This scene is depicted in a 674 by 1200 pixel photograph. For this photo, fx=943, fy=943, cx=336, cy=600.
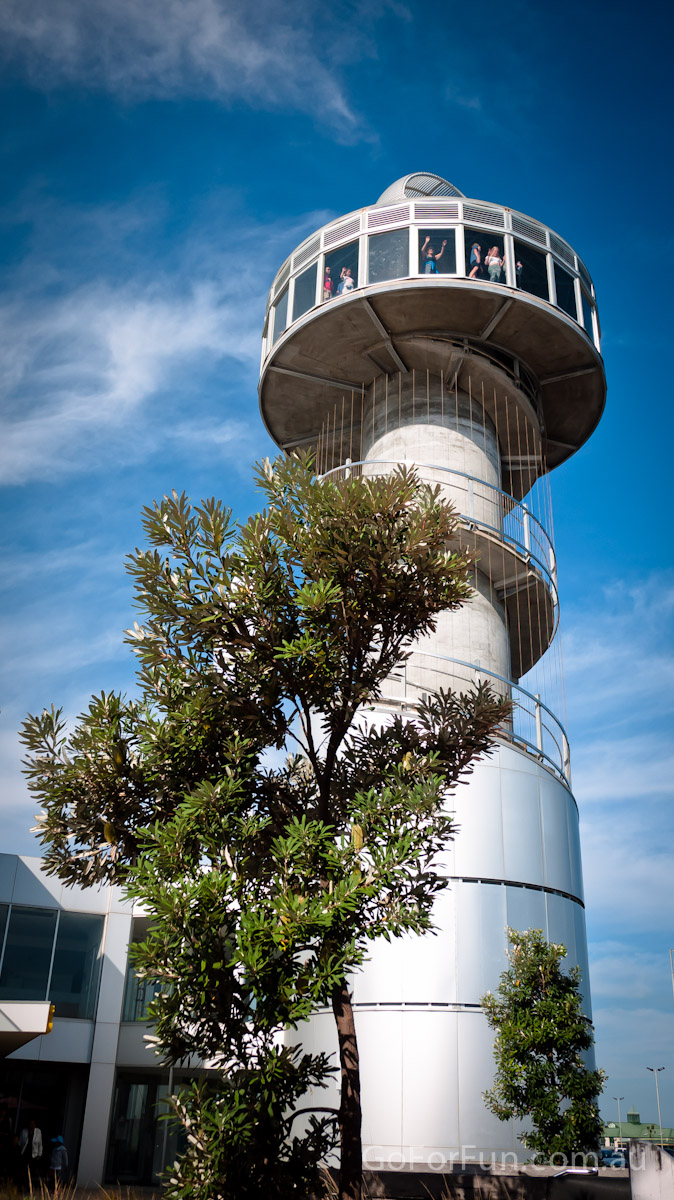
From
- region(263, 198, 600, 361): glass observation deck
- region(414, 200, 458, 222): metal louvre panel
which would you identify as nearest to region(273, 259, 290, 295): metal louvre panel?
region(263, 198, 600, 361): glass observation deck

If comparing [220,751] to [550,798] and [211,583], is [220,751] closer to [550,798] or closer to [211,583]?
[211,583]

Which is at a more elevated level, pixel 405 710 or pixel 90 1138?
pixel 405 710

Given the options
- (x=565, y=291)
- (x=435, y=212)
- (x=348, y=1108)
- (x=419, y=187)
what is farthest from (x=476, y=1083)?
(x=419, y=187)

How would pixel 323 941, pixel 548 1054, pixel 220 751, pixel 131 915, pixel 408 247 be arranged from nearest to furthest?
pixel 323 941
pixel 220 751
pixel 548 1054
pixel 408 247
pixel 131 915

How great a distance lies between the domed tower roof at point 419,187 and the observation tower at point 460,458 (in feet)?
0.39

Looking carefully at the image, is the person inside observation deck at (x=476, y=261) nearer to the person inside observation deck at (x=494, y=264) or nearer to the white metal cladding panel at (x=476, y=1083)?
the person inside observation deck at (x=494, y=264)

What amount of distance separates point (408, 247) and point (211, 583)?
18.2 m

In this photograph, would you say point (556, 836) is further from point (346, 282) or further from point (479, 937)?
point (346, 282)

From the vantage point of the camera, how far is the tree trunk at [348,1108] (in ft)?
23.7

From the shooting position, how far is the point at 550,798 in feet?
66.7

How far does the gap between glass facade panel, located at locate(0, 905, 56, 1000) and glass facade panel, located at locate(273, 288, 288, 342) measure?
672 inches

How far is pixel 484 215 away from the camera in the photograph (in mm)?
24781

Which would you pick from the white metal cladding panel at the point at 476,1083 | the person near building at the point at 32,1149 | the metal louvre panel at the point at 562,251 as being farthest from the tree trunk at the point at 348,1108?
the metal louvre panel at the point at 562,251

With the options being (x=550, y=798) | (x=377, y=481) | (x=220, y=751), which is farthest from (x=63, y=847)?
(x=550, y=798)
